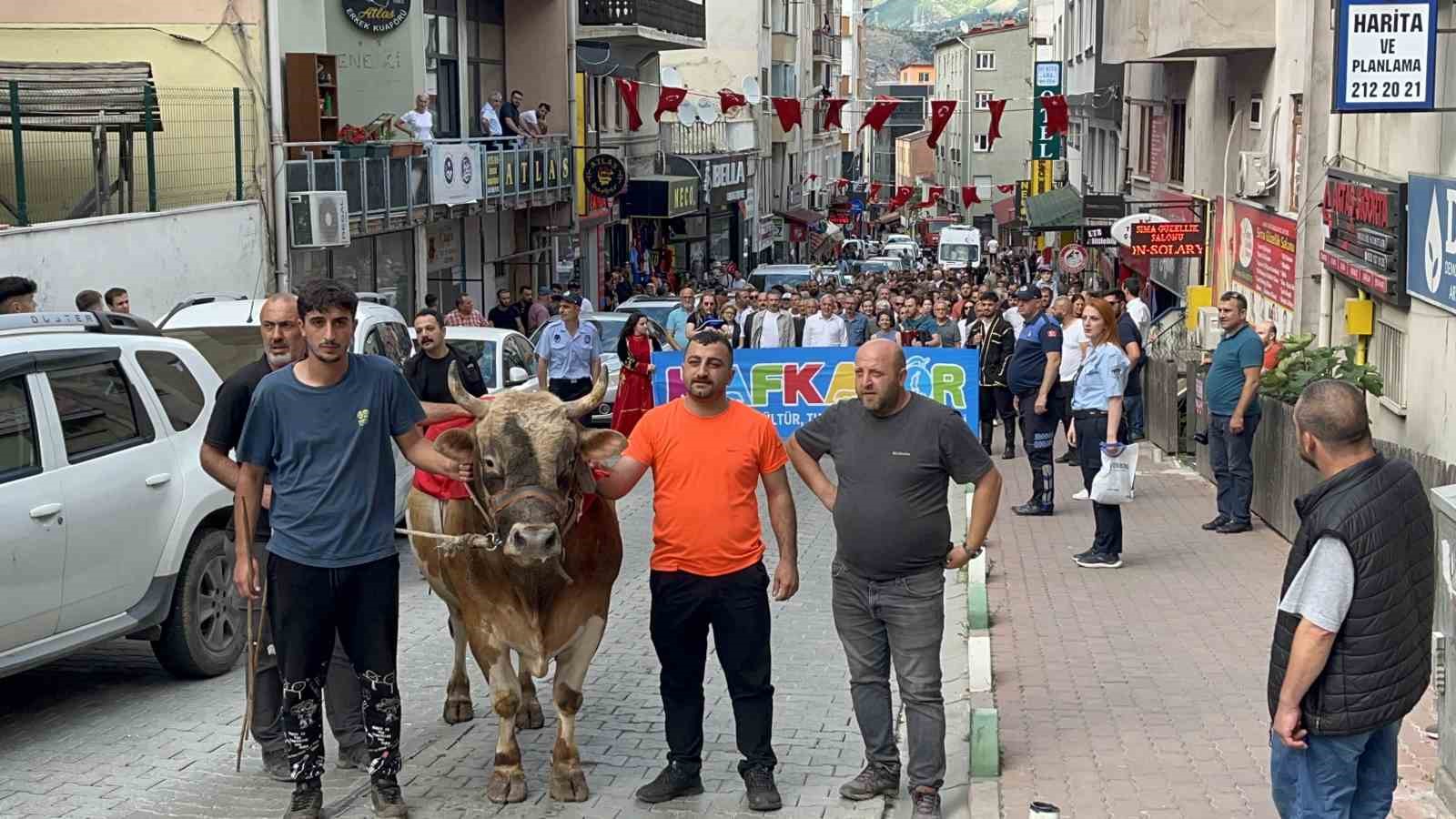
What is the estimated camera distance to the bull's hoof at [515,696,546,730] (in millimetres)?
8942

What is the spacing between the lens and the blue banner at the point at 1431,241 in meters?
13.5

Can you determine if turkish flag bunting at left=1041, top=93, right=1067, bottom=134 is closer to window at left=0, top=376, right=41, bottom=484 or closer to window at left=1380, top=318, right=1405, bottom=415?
window at left=1380, top=318, right=1405, bottom=415

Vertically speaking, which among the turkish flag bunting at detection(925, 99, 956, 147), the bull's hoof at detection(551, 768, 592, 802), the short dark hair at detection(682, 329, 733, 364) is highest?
the turkish flag bunting at detection(925, 99, 956, 147)

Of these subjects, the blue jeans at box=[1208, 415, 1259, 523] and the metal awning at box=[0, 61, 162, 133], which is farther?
the metal awning at box=[0, 61, 162, 133]

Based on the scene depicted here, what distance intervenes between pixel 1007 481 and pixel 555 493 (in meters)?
11.7

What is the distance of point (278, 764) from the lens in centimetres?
810

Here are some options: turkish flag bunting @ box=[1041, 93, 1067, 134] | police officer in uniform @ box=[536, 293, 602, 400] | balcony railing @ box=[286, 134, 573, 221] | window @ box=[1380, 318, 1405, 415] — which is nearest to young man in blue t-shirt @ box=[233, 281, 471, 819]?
window @ box=[1380, 318, 1405, 415]

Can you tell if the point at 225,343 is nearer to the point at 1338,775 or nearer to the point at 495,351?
the point at 495,351

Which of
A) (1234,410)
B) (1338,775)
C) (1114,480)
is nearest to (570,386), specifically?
(1234,410)

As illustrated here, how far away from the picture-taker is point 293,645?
713 cm

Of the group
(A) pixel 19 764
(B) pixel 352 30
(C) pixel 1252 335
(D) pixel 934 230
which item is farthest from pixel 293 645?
(D) pixel 934 230

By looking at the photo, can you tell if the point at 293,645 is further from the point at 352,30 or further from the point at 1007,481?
the point at 352,30

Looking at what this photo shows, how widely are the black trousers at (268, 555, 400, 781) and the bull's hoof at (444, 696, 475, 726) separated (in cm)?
189

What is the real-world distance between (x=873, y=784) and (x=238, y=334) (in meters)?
7.47
